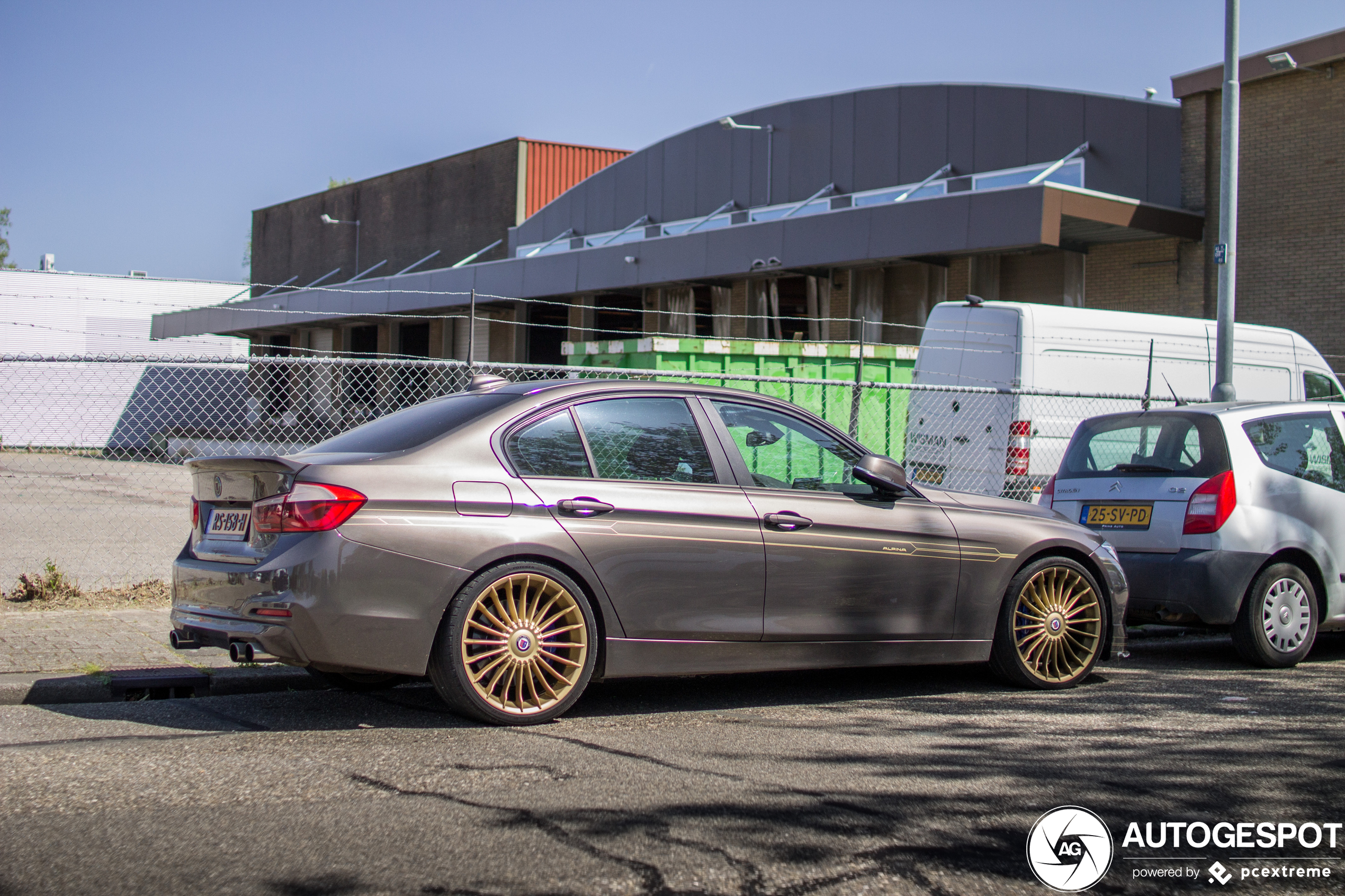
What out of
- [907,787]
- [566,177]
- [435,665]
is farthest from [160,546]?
[566,177]

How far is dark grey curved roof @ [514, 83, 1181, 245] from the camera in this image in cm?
2080

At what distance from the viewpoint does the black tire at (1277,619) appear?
7145 mm

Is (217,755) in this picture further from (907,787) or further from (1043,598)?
(1043,598)

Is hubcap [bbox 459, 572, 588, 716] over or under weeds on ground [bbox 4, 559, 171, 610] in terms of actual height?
over

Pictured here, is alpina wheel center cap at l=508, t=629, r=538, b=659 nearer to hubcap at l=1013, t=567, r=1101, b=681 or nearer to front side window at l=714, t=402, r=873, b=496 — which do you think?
front side window at l=714, t=402, r=873, b=496

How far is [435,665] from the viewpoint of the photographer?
5020 mm

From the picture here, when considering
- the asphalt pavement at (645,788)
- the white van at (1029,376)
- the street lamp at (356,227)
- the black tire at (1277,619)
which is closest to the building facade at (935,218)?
the white van at (1029,376)

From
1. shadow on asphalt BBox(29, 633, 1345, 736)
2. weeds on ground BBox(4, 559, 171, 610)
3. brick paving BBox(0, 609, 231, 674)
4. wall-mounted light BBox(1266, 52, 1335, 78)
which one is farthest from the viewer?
wall-mounted light BBox(1266, 52, 1335, 78)

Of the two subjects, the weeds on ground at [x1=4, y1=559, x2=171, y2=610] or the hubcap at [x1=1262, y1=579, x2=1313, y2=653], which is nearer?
the hubcap at [x1=1262, y1=579, x2=1313, y2=653]

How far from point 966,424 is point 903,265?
10.4 meters

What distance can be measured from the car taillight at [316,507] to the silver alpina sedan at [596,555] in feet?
0.03

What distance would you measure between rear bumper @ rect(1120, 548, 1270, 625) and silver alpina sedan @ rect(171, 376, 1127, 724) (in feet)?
3.56

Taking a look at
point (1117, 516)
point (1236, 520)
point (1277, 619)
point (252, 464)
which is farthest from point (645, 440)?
point (1277, 619)

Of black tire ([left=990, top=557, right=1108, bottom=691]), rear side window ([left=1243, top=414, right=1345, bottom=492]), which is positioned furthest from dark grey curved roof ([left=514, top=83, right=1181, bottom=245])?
black tire ([left=990, top=557, right=1108, bottom=691])
